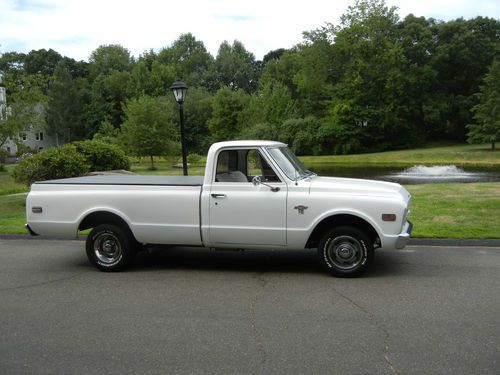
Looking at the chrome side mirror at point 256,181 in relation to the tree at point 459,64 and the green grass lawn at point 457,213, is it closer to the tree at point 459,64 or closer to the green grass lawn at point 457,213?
the green grass lawn at point 457,213

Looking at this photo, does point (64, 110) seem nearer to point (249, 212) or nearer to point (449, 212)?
point (449, 212)

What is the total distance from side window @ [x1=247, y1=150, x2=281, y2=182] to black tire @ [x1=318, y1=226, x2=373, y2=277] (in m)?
1.11

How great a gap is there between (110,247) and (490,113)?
157ft

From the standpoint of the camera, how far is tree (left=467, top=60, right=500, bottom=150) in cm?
4711

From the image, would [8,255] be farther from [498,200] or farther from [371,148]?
[371,148]

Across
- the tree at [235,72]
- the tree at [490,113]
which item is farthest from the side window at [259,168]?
the tree at [235,72]

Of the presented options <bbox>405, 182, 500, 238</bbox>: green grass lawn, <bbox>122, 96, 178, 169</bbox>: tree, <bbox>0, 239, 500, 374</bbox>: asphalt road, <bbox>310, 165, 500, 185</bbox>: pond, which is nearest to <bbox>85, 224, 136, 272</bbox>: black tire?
<bbox>0, 239, 500, 374</bbox>: asphalt road

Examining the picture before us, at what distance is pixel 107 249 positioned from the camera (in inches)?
301

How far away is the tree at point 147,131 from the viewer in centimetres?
4100

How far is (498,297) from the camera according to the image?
609 cm

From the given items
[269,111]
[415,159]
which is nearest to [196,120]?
[269,111]

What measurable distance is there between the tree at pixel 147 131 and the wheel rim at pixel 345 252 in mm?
34707

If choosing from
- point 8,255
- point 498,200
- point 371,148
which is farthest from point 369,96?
point 8,255

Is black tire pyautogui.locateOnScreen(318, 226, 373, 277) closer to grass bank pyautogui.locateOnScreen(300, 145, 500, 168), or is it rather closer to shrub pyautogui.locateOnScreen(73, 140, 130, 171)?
shrub pyautogui.locateOnScreen(73, 140, 130, 171)
